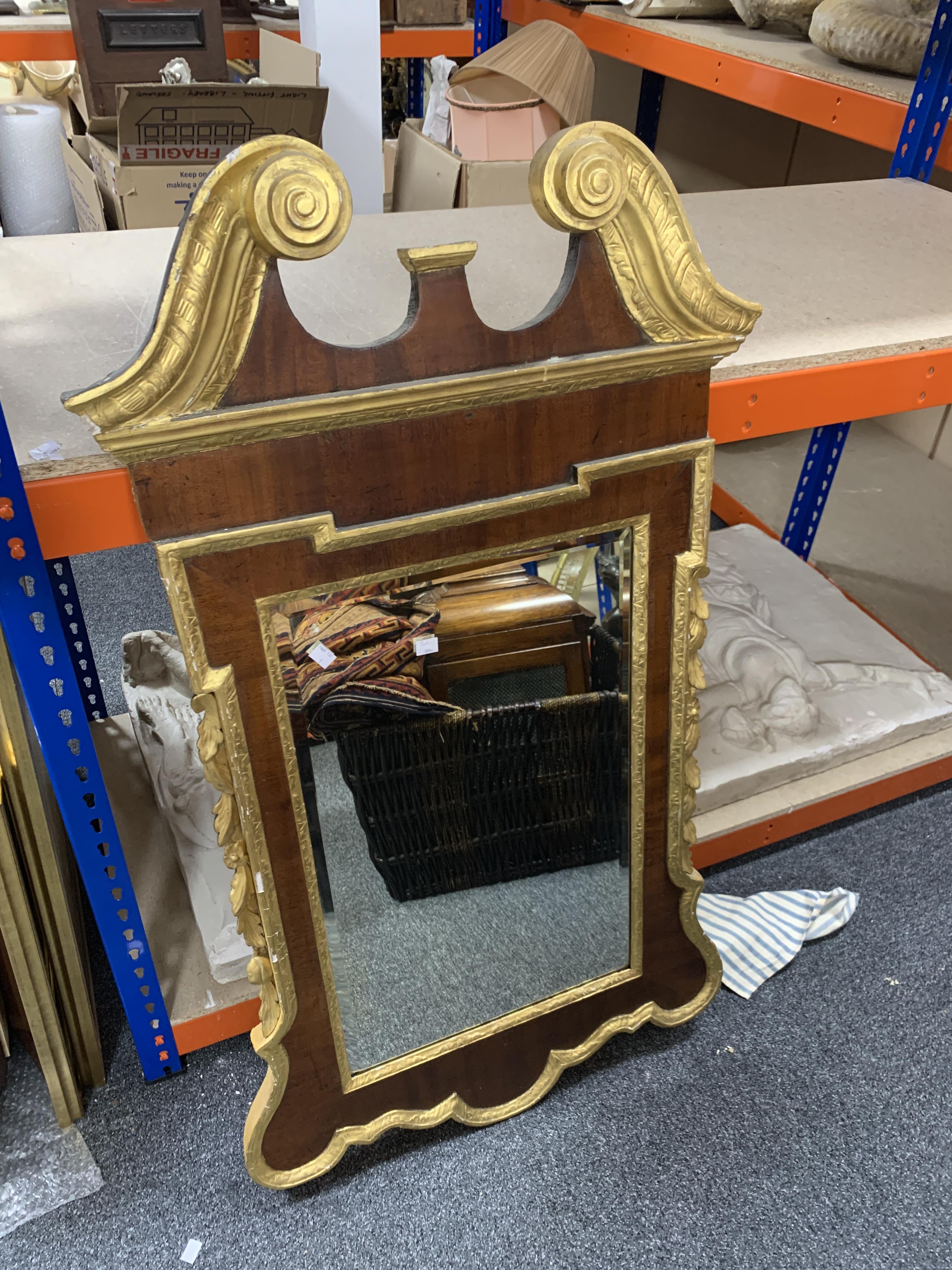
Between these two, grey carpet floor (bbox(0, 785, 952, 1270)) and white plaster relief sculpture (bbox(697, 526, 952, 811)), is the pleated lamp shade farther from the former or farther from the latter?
grey carpet floor (bbox(0, 785, 952, 1270))

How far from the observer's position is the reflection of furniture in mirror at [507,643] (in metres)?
1.02

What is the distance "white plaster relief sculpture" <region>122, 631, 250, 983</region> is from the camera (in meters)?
1.25

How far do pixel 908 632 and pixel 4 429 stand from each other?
1.96 meters

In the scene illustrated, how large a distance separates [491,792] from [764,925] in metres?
0.59

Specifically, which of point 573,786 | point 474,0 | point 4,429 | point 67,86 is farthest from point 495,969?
point 67,86

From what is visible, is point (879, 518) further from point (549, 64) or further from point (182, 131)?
point (182, 131)

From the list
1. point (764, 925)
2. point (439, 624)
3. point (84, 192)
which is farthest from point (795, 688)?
point (84, 192)

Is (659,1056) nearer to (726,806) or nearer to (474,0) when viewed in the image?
(726,806)

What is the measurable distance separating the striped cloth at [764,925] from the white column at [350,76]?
1.54 m

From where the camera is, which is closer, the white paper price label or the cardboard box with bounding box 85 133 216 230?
the white paper price label

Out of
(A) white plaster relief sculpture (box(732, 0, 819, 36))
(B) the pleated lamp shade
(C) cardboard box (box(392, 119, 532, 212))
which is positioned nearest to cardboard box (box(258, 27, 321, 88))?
(C) cardboard box (box(392, 119, 532, 212))

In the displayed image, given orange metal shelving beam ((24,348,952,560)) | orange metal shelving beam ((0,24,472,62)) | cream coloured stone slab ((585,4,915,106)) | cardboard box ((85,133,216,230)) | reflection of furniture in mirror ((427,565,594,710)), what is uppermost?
cream coloured stone slab ((585,4,915,106))

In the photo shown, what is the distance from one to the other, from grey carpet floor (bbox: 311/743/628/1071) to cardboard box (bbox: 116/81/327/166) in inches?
54.8

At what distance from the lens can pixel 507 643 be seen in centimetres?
108
